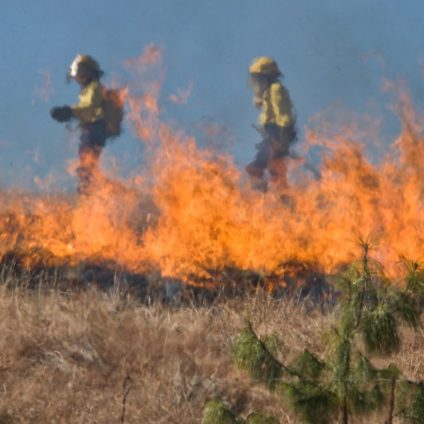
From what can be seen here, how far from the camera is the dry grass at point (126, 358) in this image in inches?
Result: 177

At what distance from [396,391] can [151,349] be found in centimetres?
269

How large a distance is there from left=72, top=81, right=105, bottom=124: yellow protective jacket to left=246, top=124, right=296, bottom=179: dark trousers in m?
2.85

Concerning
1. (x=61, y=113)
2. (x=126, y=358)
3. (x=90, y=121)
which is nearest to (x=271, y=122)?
(x=90, y=121)

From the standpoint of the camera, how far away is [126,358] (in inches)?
202

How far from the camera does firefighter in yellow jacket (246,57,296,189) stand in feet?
40.8

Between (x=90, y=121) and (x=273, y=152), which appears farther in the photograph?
(x=273, y=152)

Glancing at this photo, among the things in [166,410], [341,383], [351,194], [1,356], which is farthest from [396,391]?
[351,194]

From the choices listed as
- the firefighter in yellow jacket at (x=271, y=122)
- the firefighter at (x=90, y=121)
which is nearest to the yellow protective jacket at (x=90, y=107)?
the firefighter at (x=90, y=121)

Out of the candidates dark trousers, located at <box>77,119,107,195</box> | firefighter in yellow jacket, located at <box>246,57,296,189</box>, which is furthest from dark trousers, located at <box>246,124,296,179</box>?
dark trousers, located at <box>77,119,107,195</box>

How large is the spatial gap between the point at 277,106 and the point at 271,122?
0.31 meters

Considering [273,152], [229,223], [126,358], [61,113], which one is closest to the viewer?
[126,358]

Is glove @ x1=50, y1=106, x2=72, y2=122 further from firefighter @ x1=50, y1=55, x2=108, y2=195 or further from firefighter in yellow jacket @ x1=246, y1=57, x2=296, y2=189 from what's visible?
firefighter in yellow jacket @ x1=246, y1=57, x2=296, y2=189

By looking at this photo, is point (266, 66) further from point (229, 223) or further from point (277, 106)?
point (229, 223)

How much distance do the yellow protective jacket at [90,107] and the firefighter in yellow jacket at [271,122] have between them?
2845 mm
